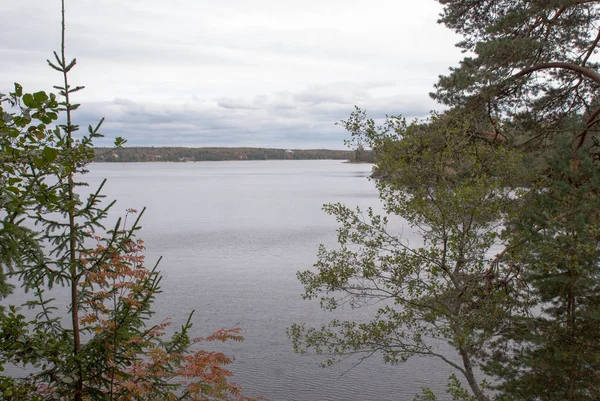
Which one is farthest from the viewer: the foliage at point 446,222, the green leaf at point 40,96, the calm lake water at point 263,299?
the calm lake water at point 263,299

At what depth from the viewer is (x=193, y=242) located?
23391mm

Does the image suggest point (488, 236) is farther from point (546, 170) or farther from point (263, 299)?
point (263, 299)

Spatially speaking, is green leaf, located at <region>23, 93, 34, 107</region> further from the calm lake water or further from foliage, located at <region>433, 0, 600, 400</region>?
the calm lake water

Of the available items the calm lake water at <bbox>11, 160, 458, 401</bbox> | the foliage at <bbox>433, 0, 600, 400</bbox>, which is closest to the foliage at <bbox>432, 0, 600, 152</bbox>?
the foliage at <bbox>433, 0, 600, 400</bbox>

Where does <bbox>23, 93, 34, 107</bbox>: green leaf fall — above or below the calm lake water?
above

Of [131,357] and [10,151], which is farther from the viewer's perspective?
[131,357]

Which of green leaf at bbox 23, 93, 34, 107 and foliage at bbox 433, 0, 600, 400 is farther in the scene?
foliage at bbox 433, 0, 600, 400

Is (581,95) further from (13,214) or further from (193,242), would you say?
(193,242)

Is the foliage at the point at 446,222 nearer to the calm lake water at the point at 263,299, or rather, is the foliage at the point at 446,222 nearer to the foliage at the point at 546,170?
the foliage at the point at 546,170

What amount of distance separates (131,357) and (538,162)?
274 inches

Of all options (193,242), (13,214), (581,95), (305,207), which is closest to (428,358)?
(581,95)

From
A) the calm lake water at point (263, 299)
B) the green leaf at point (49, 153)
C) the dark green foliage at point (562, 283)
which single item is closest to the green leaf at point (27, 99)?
the green leaf at point (49, 153)

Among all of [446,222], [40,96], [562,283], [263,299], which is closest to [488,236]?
[446,222]

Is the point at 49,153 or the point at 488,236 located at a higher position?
the point at 49,153
